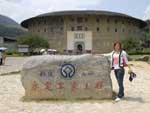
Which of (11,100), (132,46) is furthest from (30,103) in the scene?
(132,46)

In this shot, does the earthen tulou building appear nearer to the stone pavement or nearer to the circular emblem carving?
the circular emblem carving

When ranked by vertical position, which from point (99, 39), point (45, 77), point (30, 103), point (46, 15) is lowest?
point (30, 103)

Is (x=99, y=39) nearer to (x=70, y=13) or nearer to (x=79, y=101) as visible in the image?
(x=70, y=13)

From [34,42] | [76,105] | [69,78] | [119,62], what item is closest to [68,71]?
[69,78]

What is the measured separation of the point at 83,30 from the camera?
83750 mm

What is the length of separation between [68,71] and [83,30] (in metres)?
74.4

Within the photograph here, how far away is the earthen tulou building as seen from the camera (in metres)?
83.1

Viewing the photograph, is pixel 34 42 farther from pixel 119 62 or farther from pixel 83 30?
pixel 119 62

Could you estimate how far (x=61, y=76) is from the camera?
31.9ft

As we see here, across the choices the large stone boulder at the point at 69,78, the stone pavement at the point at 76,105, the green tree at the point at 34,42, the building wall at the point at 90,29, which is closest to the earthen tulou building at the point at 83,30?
A: the building wall at the point at 90,29

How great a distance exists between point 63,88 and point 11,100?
1.33m

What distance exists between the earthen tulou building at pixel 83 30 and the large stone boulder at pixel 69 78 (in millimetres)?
72225

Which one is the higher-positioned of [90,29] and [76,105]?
[90,29]

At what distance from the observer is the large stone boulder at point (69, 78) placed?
965 cm
